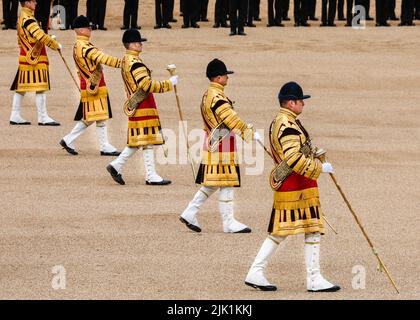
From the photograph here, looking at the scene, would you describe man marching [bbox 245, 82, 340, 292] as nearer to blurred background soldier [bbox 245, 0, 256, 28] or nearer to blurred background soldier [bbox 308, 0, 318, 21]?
blurred background soldier [bbox 245, 0, 256, 28]

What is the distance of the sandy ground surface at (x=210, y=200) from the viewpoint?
41.6 ft

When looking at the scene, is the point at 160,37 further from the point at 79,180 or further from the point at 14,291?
the point at 14,291

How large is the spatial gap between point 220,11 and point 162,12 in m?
1.13

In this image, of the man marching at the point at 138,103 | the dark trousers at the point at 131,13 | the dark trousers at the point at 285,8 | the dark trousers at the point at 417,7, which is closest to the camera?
the man marching at the point at 138,103

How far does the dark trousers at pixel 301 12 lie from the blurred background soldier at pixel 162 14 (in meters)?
2.54

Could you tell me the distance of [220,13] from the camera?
3055cm

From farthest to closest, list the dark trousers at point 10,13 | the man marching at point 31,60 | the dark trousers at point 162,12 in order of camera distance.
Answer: the dark trousers at point 162,12, the dark trousers at point 10,13, the man marching at point 31,60

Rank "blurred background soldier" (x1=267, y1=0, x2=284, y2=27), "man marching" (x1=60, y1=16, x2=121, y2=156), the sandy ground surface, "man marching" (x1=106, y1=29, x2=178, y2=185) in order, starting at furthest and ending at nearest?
"blurred background soldier" (x1=267, y1=0, x2=284, y2=27) → "man marching" (x1=60, y1=16, x2=121, y2=156) → "man marching" (x1=106, y1=29, x2=178, y2=185) → the sandy ground surface

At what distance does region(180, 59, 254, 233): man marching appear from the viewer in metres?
14.0

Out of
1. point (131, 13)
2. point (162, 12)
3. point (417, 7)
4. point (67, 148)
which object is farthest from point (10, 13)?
point (67, 148)

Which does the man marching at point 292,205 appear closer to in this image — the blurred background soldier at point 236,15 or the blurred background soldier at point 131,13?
the blurred background soldier at point 236,15

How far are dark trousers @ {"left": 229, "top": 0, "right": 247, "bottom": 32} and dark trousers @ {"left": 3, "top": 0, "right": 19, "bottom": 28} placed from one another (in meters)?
4.14

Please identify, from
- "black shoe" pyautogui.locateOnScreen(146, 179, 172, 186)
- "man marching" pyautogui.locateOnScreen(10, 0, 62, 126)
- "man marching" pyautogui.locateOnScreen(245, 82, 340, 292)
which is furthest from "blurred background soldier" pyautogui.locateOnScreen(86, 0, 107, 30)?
"man marching" pyautogui.locateOnScreen(245, 82, 340, 292)

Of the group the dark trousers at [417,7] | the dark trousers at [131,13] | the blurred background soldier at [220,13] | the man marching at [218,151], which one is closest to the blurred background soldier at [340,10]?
the dark trousers at [417,7]
